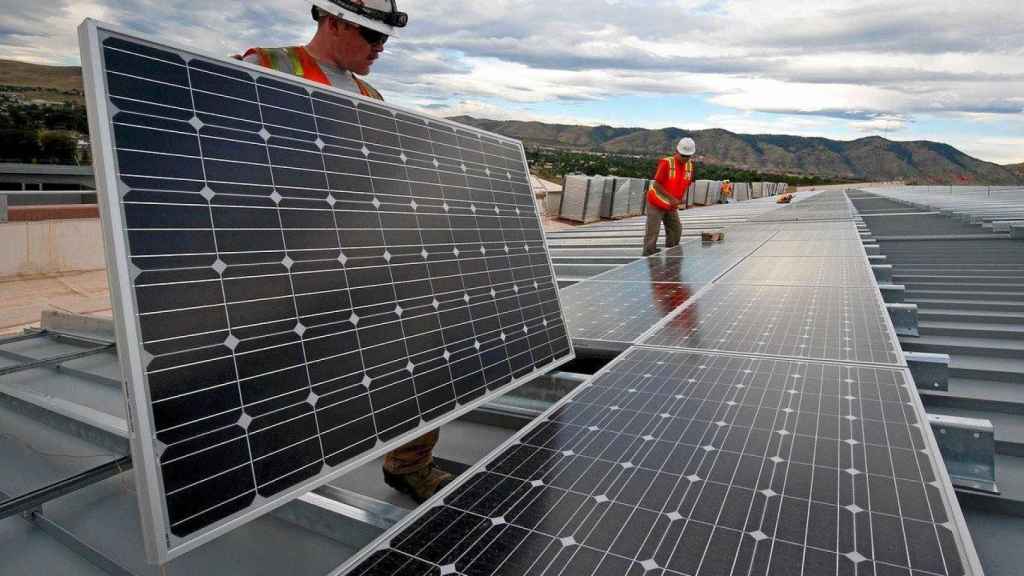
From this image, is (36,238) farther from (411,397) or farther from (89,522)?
(411,397)

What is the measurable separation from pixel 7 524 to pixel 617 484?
3.28 meters

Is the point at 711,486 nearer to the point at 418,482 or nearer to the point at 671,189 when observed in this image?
the point at 418,482

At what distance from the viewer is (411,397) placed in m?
2.90

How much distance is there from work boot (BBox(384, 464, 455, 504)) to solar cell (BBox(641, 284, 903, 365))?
2.08 m

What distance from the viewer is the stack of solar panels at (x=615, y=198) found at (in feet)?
110

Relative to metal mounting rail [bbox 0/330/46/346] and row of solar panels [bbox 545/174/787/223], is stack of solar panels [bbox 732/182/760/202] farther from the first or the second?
metal mounting rail [bbox 0/330/46/346]

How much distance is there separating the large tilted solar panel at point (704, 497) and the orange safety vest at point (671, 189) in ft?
31.2

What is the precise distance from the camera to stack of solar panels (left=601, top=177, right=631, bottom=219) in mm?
33500

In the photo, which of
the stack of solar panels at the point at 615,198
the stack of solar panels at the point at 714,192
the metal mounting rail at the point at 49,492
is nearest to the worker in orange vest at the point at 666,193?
the metal mounting rail at the point at 49,492

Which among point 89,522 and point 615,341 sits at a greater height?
point 615,341

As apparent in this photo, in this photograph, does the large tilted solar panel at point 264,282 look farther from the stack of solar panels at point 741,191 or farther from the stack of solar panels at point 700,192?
the stack of solar panels at point 741,191

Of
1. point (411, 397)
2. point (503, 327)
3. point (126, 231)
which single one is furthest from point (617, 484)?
point (126, 231)

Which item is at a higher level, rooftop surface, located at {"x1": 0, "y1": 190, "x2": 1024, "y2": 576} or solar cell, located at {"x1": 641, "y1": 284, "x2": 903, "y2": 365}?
solar cell, located at {"x1": 641, "y1": 284, "x2": 903, "y2": 365}

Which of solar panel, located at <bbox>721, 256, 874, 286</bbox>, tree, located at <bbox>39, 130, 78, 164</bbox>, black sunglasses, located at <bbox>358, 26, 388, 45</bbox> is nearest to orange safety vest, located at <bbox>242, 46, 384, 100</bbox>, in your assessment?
black sunglasses, located at <bbox>358, 26, 388, 45</bbox>
